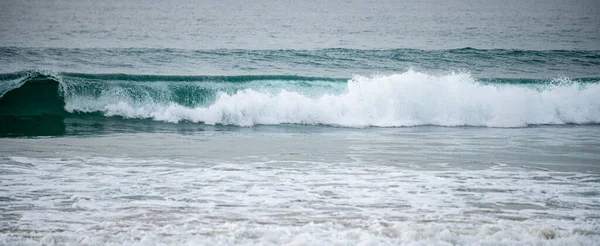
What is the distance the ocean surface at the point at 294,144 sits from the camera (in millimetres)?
5993

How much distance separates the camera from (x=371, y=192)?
7.24 m

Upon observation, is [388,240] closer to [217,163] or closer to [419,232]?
[419,232]

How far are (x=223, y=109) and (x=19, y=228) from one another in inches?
327

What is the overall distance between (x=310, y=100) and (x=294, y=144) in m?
3.83

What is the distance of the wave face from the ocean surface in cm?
5

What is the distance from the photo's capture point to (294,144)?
10945 mm

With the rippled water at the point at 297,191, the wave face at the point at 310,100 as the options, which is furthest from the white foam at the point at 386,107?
the rippled water at the point at 297,191

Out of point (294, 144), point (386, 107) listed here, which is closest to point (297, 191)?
point (294, 144)

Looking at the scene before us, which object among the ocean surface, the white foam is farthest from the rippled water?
the white foam

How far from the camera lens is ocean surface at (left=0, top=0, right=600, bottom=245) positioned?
5993 millimetres

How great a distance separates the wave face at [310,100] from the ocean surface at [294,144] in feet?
0.15

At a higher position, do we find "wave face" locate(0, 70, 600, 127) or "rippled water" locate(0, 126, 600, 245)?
"wave face" locate(0, 70, 600, 127)

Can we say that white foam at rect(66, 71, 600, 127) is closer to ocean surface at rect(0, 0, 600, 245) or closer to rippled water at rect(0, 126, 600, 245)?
ocean surface at rect(0, 0, 600, 245)

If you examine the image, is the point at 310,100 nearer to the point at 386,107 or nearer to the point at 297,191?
the point at 386,107
